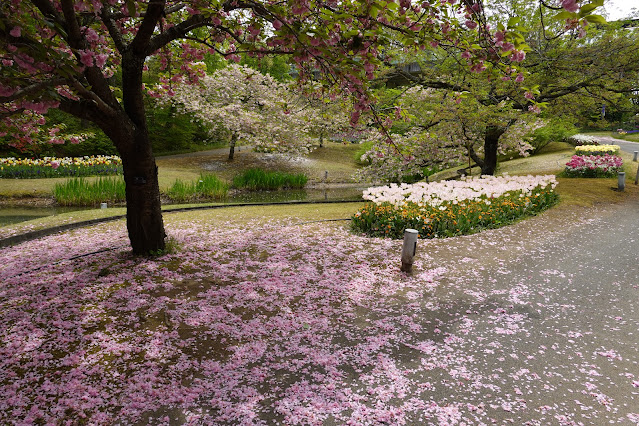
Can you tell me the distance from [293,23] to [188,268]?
4260mm

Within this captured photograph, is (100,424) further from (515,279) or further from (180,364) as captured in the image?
(515,279)

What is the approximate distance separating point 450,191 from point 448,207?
1266 mm

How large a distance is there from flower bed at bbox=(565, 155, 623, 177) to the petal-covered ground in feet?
36.1

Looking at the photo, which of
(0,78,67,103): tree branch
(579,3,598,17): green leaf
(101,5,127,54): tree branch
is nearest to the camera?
(579,3,598,17): green leaf

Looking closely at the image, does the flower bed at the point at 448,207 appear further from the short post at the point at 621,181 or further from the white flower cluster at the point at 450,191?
the short post at the point at 621,181

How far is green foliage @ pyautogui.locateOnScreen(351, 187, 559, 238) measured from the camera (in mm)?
8383

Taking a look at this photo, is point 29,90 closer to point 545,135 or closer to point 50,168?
point 50,168

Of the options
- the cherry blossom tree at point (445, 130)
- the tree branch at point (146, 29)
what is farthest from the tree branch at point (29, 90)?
the cherry blossom tree at point (445, 130)

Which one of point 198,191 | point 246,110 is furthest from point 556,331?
point 246,110

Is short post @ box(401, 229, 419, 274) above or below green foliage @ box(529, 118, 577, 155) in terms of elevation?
below

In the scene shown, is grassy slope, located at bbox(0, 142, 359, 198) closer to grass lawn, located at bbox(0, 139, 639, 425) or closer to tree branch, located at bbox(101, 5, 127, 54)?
tree branch, located at bbox(101, 5, 127, 54)

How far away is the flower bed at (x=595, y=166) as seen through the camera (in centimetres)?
1625

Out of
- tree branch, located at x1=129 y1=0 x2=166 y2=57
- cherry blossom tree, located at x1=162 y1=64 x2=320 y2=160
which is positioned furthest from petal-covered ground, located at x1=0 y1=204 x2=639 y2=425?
cherry blossom tree, located at x1=162 y1=64 x2=320 y2=160

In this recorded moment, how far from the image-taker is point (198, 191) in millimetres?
16625
